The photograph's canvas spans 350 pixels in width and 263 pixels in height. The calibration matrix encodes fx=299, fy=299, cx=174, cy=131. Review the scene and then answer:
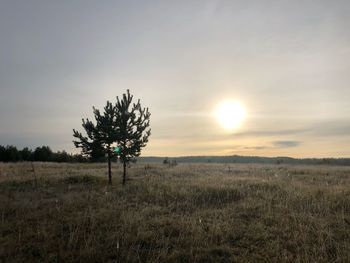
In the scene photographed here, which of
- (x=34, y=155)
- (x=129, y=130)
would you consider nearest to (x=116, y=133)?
(x=129, y=130)

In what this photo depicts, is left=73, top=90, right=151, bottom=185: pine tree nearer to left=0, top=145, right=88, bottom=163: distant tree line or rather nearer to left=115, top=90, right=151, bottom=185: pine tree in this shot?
left=115, top=90, right=151, bottom=185: pine tree

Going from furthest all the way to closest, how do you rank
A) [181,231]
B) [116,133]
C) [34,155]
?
[34,155] → [116,133] → [181,231]

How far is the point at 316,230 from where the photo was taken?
7.18 meters

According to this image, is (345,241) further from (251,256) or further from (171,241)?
(171,241)

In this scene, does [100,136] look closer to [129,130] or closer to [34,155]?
[129,130]

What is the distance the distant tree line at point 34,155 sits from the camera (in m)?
54.3

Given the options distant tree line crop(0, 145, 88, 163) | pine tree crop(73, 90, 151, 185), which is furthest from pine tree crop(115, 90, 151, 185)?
distant tree line crop(0, 145, 88, 163)

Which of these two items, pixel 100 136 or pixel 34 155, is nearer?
pixel 100 136

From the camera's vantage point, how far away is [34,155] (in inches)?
2312

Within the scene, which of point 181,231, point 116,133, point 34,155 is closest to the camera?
point 181,231

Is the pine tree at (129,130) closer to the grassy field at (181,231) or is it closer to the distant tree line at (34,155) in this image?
the grassy field at (181,231)

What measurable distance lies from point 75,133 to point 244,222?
1367 cm

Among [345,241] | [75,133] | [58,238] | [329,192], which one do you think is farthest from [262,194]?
[75,133]

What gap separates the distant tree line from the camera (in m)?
54.3
